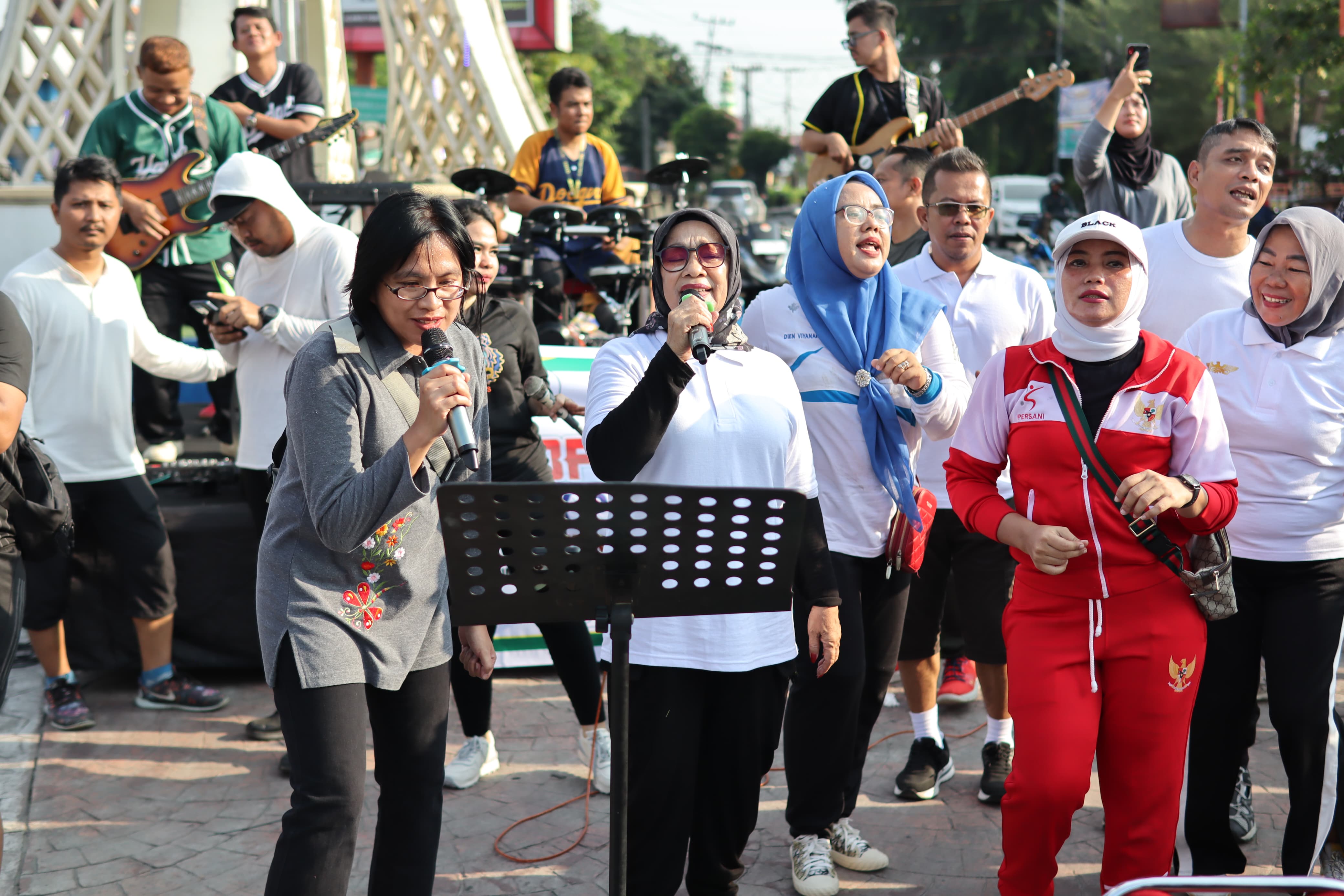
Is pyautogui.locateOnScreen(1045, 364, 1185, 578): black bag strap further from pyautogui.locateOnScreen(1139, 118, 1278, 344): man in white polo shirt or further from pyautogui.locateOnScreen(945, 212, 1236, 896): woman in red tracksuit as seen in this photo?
pyautogui.locateOnScreen(1139, 118, 1278, 344): man in white polo shirt

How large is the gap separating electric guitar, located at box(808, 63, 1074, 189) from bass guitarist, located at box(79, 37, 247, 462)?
3.27 meters

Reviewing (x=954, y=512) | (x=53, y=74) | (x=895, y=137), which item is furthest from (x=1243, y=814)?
(x=53, y=74)

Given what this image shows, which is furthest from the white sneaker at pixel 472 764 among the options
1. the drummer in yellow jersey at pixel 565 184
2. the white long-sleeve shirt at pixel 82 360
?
the drummer in yellow jersey at pixel 565 184

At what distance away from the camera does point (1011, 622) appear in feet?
9.94

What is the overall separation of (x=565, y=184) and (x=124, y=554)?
13.5 ft

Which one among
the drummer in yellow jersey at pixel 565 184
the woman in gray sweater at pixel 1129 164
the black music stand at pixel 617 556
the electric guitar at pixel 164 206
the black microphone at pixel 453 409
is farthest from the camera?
the drummer in yellow jersey at pixel 565 184

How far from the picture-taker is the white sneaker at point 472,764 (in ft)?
14.0

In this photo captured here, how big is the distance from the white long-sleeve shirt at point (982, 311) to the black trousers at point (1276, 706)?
888 millimetres

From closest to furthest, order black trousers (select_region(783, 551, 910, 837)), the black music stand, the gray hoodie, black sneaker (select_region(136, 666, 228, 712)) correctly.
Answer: the black music stand → the gray hoodie → black trousers (select_region(783, 551, 910, 837)) → black sneaker (select_region(136, 666, 228, 712))

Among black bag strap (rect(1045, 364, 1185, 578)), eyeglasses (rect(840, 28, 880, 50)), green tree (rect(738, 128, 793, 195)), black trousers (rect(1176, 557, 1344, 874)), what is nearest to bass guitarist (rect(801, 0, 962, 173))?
eyeglasses (rect(840, 28, 880, 50))

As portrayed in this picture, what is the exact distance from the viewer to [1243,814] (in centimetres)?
373

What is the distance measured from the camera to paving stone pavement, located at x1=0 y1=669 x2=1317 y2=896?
3631 millimetres

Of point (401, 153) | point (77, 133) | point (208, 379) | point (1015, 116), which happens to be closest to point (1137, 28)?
point (1015, 116)

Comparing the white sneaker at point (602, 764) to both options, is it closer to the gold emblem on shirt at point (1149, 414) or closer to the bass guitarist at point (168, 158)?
the gold emblem on shirt at point (1149, 414)
